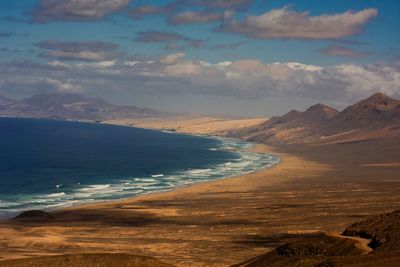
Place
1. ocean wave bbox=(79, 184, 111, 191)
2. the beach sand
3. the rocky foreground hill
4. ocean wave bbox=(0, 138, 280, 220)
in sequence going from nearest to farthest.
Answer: the rocky foreground hill → the beach sand → ocean wave bbox=(0, 138, 280, 220) → ocean wave bbox=(79, 184, 111, 191)

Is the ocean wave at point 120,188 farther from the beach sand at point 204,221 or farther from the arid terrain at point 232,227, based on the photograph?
the arid terrain at point 232,227

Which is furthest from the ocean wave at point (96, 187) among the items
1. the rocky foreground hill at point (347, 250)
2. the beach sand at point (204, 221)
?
the rocky foreground hill at point (347, 250)

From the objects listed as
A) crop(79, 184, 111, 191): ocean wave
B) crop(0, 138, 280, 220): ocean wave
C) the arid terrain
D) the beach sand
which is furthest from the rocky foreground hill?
crop(79, 184, 111, 191): ocean wave

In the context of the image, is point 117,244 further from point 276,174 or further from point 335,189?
point 276,174

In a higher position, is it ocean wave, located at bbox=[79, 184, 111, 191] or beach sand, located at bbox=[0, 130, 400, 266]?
ocean wave, located at bbox=[79, 184, 111, 191]

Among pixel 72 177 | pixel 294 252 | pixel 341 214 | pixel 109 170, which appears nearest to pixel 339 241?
pixel 294 252

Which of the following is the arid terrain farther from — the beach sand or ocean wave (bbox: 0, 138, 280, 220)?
ocean wave (bbox: 0, 138, 280, 220)

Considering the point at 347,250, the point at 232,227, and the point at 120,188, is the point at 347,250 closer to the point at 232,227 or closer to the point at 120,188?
the point at 232,227
